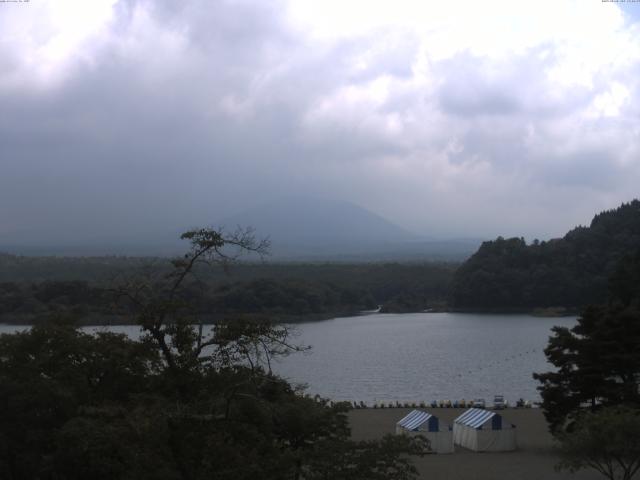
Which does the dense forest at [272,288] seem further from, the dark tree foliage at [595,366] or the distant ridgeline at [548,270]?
the dark tree foliage at [595,366]

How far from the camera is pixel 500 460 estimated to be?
13.6 m

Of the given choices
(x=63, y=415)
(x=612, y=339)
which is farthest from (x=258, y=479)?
(x=612, y=339)

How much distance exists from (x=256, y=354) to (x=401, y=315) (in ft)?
168

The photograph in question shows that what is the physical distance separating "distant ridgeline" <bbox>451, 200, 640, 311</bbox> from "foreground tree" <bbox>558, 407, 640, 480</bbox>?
4387 centimetres

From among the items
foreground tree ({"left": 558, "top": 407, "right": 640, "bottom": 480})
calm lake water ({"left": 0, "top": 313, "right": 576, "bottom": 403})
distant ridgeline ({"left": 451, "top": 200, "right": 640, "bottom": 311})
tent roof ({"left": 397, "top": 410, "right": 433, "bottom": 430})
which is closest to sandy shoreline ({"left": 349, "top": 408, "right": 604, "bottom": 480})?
tent roof ({"left": 397, "top": 410, "right": 433, "bottom": 430})

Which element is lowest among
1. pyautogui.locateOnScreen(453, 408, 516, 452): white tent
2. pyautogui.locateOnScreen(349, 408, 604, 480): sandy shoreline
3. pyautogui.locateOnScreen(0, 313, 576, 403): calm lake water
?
pyautogui.locateOnScreen(0, 313, 576, 403): calm lake water

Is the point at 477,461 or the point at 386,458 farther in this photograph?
the point at 477,461

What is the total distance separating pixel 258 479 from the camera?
566 centimetres

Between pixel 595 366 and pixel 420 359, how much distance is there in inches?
740

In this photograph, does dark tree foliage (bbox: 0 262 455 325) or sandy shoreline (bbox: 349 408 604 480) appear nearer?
sandy shoreline (bbox: 349 408 604 480)

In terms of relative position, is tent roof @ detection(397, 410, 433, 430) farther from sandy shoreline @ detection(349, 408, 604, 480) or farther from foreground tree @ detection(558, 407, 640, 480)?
foreground tree @ detection(558, 407, 640, 480)

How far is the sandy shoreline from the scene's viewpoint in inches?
487

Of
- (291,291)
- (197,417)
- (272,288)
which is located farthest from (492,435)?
(291,291)

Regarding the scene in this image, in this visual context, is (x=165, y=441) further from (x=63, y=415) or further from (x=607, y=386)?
(x=607, y=386)
